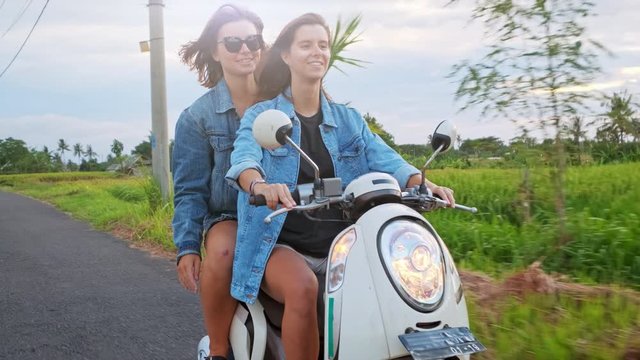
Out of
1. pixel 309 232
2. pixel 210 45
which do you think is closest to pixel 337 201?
pixel 309 232

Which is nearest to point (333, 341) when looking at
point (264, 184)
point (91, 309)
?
point (264, 184)

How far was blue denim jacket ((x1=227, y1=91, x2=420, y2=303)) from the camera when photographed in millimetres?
2291

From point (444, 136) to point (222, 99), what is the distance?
1.27 meters

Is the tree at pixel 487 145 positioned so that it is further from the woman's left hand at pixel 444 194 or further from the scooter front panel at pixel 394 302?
the scooter front panel at pixel 394 302

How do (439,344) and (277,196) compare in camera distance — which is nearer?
(439,344)

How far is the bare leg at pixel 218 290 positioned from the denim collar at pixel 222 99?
0.71 metres

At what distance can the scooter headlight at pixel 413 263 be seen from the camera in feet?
5.79

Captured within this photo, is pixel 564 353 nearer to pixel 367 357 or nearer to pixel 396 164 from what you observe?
pixel 396 164

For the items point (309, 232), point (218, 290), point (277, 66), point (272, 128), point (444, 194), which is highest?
point (277, 66)

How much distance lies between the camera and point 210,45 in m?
3.25

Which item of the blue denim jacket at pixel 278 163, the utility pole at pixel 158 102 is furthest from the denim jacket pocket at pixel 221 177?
the utility pole at pixel 158 102

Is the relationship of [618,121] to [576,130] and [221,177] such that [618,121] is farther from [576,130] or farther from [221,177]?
[221,177]

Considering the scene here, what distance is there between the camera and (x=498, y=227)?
5508 mm

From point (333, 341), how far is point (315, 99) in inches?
43.0
